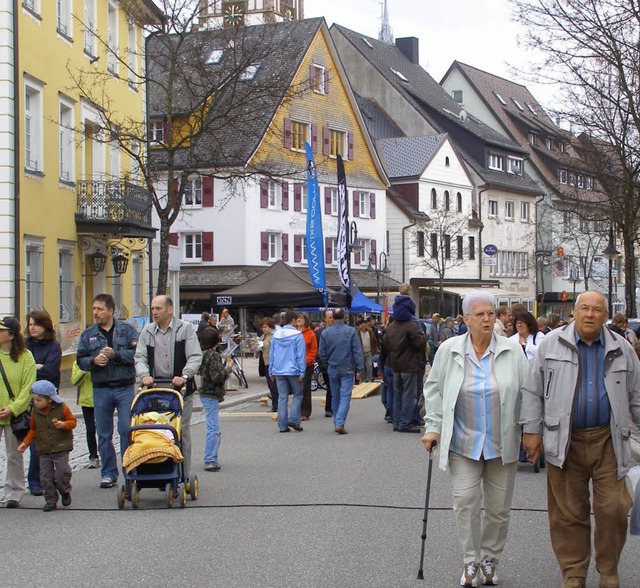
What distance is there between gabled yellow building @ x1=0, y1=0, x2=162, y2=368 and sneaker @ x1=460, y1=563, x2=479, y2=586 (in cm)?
1816

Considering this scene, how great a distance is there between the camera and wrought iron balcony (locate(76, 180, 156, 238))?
27.4 metres

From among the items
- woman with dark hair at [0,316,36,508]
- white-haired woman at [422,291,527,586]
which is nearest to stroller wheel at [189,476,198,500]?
woman with dark hair at [0,316,36,508]

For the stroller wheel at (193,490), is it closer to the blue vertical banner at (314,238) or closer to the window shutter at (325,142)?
the blue vertical banner at (314,238)

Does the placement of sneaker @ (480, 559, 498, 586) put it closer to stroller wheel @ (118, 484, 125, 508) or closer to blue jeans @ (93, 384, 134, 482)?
stroller wheel @ (118, 484, 125, 508)

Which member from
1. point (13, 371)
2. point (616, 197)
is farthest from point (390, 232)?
point (13, 371)

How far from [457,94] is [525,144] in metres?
5.89

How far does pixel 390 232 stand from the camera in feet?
210

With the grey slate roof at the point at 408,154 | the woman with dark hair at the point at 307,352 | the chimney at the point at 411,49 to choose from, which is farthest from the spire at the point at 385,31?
the woman with dark hair at the point at 307,352

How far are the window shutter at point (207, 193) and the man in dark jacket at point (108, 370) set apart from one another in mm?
42529

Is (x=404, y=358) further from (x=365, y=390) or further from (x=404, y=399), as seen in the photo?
(x=365, y=390)

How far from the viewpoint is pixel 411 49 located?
3118 inches

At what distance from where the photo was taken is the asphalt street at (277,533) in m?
7.12

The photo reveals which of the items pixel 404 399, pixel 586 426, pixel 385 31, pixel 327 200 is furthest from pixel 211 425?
pixel 385 31

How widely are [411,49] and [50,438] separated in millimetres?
72312
